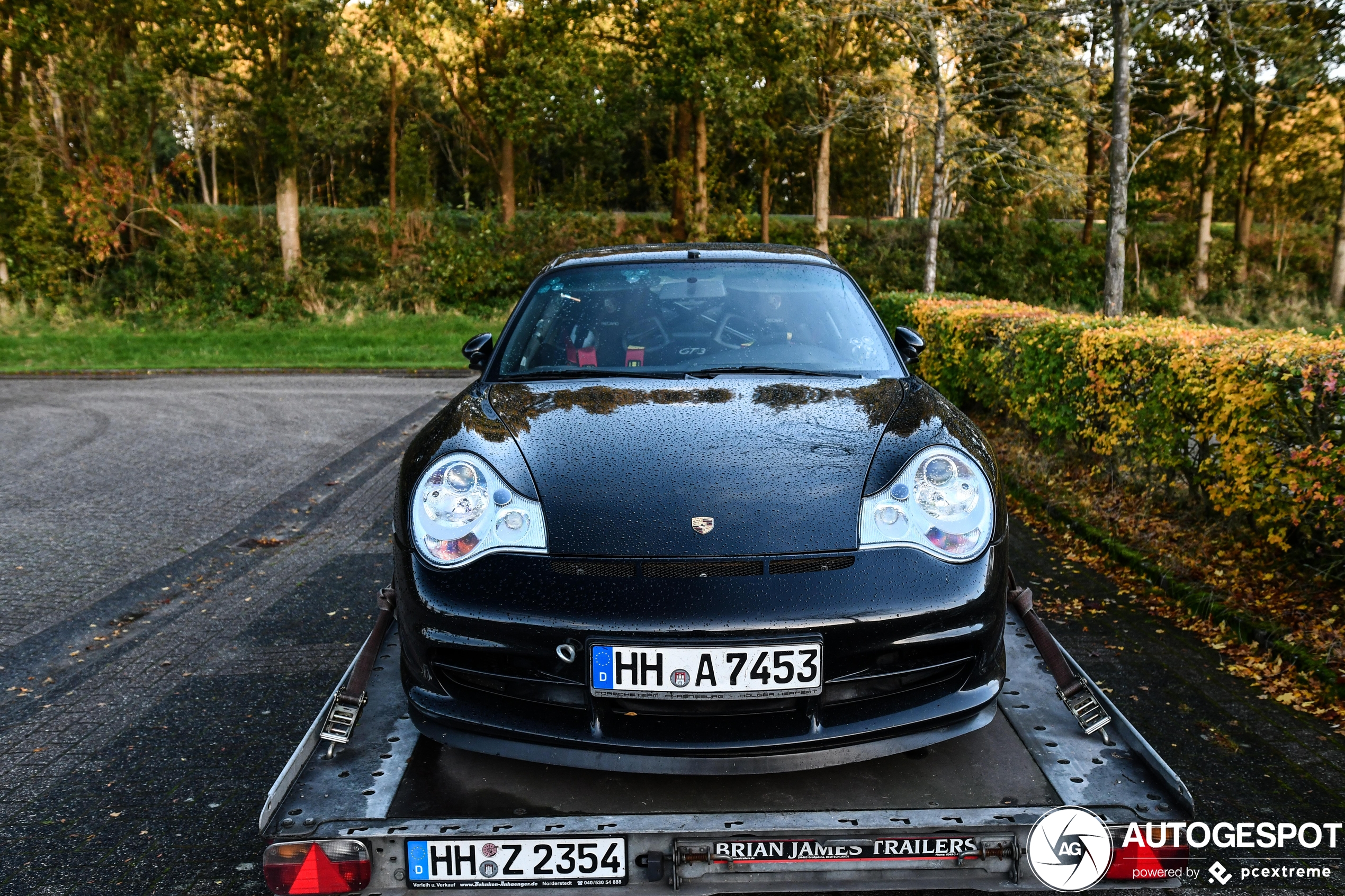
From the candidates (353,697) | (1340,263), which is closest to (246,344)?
(353,697)

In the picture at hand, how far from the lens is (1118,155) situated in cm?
1164

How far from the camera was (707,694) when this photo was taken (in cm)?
225

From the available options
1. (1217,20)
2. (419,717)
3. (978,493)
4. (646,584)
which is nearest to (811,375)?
(978,493)

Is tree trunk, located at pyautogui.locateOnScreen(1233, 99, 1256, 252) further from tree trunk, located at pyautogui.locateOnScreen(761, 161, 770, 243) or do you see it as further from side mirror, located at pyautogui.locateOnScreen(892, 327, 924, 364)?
side mirror, located at pyautogui.locateOnScreen(892, 327, 924, 364)

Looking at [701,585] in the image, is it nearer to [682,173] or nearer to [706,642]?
[706,642]

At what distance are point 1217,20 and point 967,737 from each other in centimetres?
1176

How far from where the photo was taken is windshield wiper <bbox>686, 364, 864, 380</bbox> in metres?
3.39

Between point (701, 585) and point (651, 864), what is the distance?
0.62m

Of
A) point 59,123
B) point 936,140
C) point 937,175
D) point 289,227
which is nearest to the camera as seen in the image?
point 936,140

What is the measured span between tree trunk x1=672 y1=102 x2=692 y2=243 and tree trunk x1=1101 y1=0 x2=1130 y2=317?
17.5 metres

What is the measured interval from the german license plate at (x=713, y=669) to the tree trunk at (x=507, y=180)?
27045 mm

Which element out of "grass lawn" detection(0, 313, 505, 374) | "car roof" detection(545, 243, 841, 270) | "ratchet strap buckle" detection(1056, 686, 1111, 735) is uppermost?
"car roof" detection(545, 243, 841, 270)

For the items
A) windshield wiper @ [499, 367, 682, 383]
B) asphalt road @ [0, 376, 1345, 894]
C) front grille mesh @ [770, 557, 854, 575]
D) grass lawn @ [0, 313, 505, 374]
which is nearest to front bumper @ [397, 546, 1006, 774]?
front grille mesh @ [770, 557, 854, 575]

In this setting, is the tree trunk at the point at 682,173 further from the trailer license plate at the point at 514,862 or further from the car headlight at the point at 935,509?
the trailer license plate at the point at 514,862
